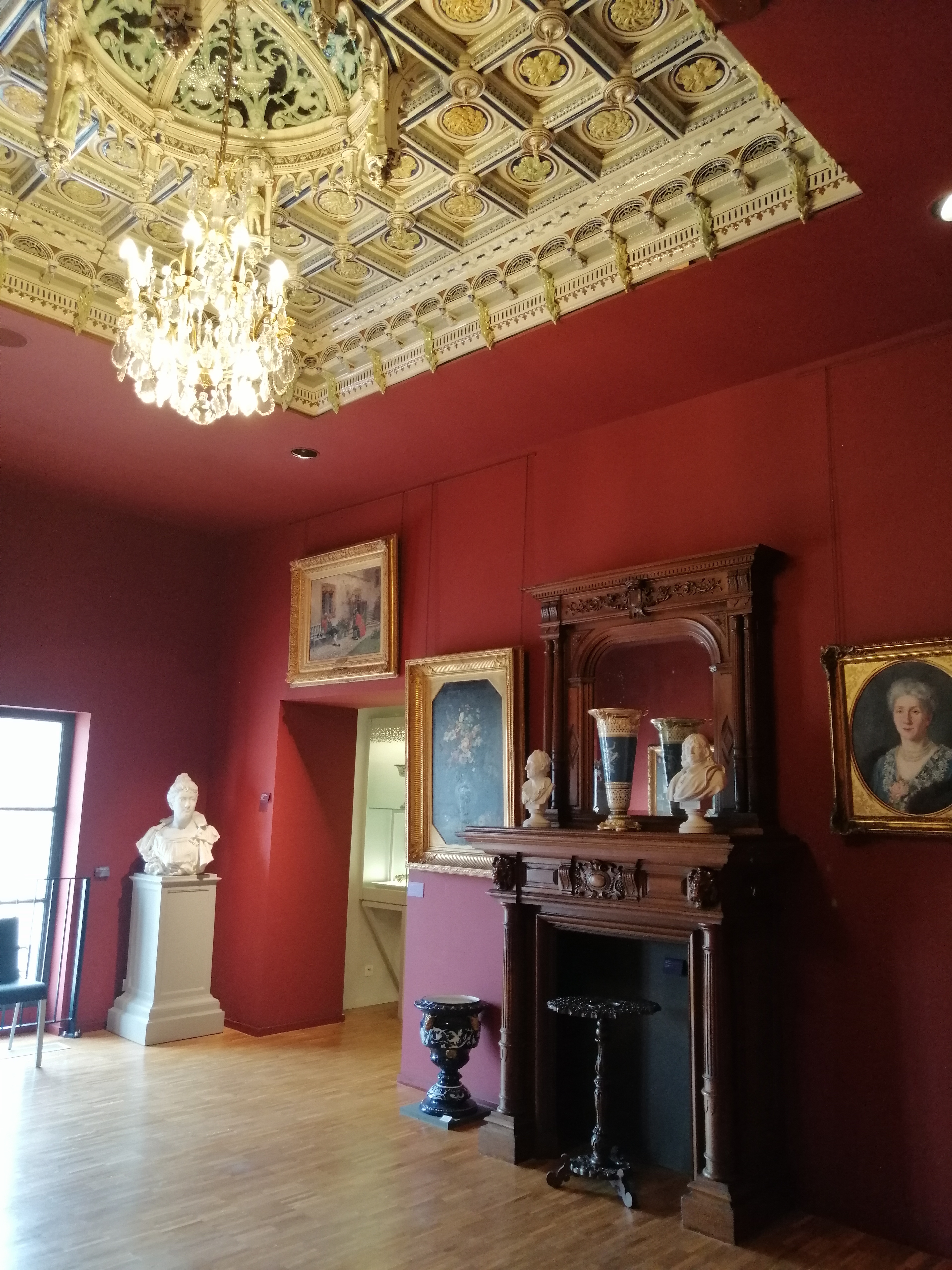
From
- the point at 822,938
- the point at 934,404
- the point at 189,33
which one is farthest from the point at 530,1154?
the point at 189,33

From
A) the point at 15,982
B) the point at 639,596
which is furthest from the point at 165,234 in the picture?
the point at 15,982

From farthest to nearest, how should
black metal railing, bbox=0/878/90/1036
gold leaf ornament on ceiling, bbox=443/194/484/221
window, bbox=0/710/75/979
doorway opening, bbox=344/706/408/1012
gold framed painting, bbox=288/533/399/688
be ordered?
doorway opening, bbox=344/706/408/1012
window, bbox=0/710/75/979
black metal railing, bbox=0/878/90/1036
gold framed painting, bbox=288/533/399/688
gold leaf ornament on ceiling, bbox=443/194/484/221

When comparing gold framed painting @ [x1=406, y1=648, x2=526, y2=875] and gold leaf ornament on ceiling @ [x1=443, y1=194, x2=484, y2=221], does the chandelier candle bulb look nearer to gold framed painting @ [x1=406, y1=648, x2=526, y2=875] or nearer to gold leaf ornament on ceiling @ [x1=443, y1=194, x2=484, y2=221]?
gold leaf ornament on ceiling @ [x1=443, y1=194, x2=484, y2=221]

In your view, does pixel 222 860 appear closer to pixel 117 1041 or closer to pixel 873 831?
pixel 117 1041

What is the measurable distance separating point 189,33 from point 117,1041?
675cm

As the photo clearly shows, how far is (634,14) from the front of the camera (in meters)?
3.38

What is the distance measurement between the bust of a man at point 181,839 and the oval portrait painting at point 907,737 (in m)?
5.33

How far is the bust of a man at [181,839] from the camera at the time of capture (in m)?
7.56

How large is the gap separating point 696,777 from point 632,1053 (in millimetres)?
1723

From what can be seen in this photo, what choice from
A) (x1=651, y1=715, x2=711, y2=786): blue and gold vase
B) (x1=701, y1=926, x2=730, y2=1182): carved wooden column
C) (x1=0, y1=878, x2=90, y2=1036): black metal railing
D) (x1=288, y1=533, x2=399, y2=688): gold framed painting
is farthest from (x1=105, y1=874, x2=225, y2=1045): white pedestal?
(x1=701, y1=926, x2=730, y2=1182): carved wooden column

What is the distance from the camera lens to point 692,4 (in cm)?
331

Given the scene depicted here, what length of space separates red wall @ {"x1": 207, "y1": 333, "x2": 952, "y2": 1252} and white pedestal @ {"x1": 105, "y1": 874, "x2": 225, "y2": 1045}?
82.0 inches

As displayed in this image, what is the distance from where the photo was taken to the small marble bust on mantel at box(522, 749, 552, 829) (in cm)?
533

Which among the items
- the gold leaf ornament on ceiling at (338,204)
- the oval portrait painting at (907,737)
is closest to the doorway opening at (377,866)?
the oval portrait painting at (907,737)
